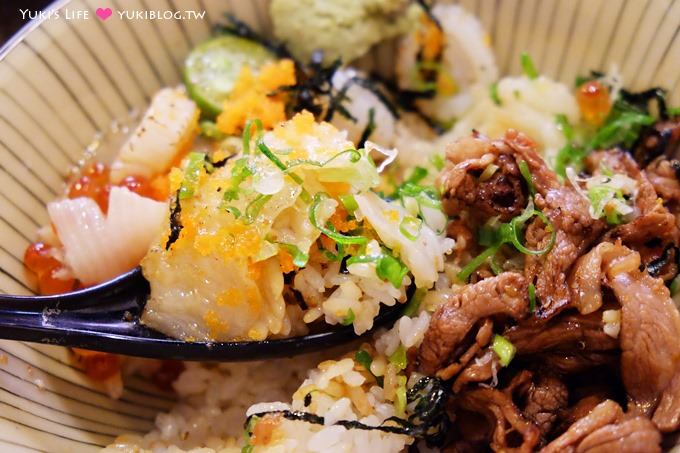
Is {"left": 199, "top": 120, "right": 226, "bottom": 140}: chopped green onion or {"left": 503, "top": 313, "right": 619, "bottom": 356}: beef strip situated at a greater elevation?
{"left": 199, "top": 120, "right": 226, "bottom": 140}: chopped green onion

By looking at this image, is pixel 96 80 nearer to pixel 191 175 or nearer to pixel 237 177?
pixel 191 175

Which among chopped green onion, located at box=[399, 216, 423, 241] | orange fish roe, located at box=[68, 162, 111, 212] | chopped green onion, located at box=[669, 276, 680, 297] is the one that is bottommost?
chopped green onion, located at box=[669, 276, 680, 297]

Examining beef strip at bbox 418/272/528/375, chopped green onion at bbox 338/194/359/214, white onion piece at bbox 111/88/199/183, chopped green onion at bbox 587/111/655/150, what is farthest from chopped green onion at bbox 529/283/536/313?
white onion piece at bbox 111/88/199/183

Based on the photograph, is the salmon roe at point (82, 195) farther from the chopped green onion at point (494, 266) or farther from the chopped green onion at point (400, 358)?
the chopped green onion at point (494, 266)

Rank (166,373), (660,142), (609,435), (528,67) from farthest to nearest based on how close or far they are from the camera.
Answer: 1. (528,67)
2. (166,373)
3. (660,142)
4. (609,435)

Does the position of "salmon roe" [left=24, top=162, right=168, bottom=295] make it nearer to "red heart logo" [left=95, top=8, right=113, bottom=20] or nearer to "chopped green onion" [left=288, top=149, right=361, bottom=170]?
"red heart logo" [left=95, top=8, right=113, bottom=20]

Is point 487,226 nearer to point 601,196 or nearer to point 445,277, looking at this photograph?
point 445,277

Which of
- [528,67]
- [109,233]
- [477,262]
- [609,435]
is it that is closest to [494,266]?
[477,262]
